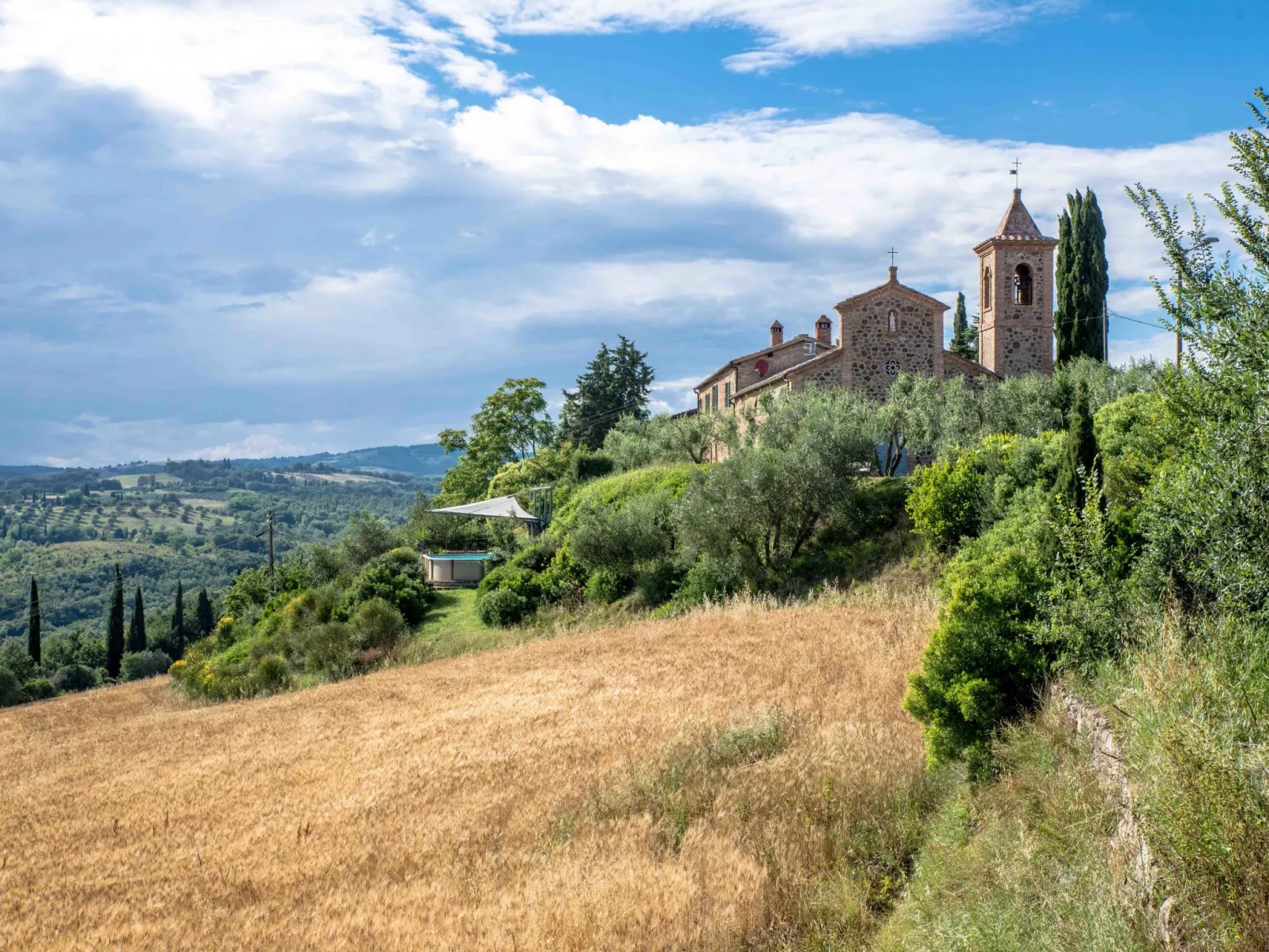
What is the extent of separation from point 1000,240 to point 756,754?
38.1 m

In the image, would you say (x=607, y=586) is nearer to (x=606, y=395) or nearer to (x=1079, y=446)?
(x=1079, y=446)

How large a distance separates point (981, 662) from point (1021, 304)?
123 ft

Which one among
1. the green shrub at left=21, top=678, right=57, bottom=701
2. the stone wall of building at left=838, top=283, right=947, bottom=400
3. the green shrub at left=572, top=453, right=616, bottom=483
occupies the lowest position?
the green shrub at left=21, top=678, right=57, bottom=701

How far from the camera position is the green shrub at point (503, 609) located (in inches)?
1104

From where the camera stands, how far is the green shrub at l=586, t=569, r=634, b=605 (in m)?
28.5

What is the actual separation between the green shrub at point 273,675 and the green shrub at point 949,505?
18444mm

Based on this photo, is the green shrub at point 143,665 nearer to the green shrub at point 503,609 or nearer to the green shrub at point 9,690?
the green shrub at point 9,690

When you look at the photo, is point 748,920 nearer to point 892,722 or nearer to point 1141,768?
point 1141,768

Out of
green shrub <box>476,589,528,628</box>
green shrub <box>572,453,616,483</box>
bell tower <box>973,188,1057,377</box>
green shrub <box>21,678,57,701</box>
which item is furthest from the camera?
green shrub <box>21,678,57,701</box>

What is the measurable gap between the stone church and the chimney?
571cm

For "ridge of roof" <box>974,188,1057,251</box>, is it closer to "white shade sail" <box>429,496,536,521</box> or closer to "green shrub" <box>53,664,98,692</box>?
"white shade sail" <box>429,496,536,521</box>

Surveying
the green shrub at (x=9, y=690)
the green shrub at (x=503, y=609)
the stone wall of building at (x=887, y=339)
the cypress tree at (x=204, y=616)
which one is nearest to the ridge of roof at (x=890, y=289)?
the stone wall of building at (x=887, y=339)

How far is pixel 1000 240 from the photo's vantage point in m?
42.1

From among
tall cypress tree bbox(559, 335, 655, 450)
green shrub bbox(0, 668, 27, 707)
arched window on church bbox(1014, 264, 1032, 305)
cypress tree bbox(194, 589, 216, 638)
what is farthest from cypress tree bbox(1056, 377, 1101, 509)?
cypress tree bbox(194, 589, 216, 638)
